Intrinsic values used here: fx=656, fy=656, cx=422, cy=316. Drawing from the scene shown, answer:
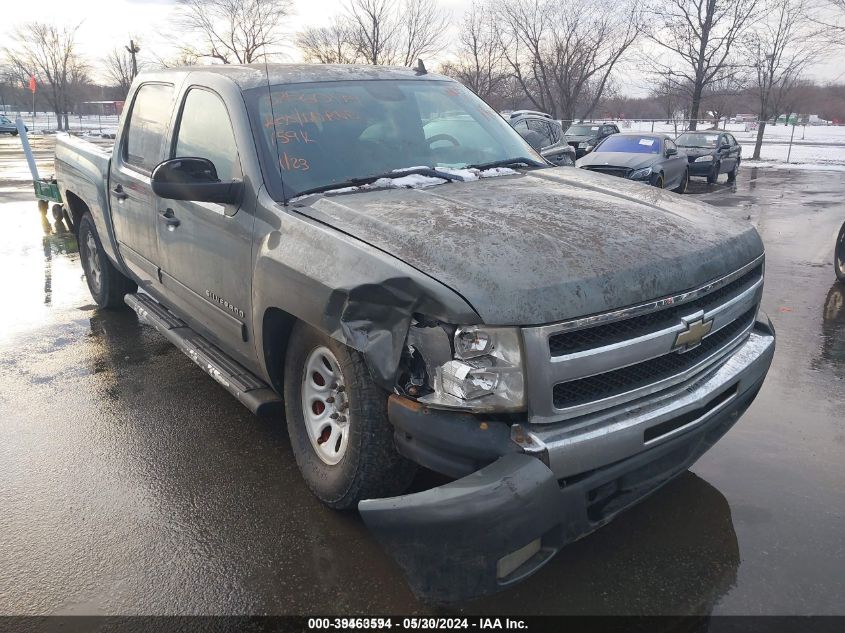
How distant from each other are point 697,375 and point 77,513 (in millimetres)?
2907

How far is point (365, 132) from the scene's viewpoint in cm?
356

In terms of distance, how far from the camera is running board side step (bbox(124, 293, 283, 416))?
3248 mm

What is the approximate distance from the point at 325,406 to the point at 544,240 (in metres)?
1.25

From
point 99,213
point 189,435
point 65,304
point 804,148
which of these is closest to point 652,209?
point 189,435

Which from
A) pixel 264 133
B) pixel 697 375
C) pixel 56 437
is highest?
pixel 264 133

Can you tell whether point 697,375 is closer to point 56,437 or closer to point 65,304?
point 56,437

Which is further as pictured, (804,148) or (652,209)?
(804,148)

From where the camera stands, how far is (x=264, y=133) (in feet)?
10.9

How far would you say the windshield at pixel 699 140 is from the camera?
19.7 meters

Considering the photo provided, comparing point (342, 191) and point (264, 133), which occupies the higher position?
point (264, 133)

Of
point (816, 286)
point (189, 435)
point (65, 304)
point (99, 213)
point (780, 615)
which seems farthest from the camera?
point (816, 286)

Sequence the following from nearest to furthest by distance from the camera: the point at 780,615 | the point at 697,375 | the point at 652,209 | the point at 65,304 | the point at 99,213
A: 1. the point at 780,615
2. the point at 697,375
3. the point at 652,209
4. the point at 99,213
5. the point at 65,304

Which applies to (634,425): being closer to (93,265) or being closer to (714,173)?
(93,265)

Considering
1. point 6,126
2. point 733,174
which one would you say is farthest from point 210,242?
point 6,126
